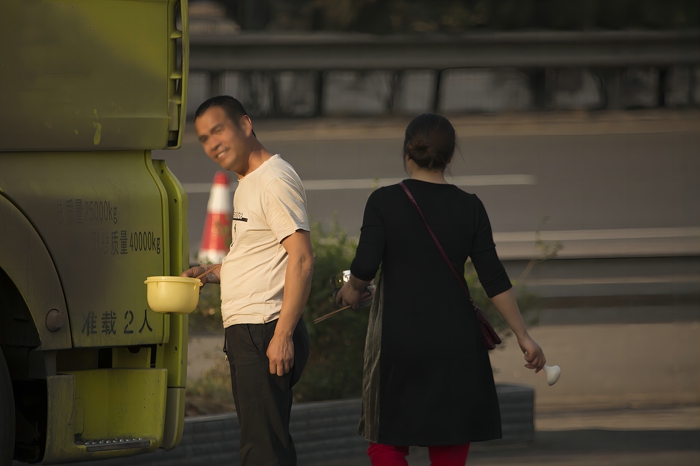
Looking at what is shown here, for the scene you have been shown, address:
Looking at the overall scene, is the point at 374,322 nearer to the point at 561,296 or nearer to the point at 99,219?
the point at 99,219

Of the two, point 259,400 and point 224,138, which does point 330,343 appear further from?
point 224,138

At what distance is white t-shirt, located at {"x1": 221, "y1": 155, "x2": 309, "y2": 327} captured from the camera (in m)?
4.23

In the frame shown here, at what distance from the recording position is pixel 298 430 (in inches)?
245

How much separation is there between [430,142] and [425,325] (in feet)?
2.22

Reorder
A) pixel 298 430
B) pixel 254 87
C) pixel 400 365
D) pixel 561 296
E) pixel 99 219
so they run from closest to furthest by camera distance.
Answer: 1. pixel 400 365
2. pixel 99 219
3. pixel 298 430
4. pixel 561 296
5. pixel 254 87

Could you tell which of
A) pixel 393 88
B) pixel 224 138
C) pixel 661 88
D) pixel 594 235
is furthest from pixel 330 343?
pixel 661 88

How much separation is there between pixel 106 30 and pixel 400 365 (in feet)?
5.98

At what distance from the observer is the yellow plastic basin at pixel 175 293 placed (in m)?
4.44

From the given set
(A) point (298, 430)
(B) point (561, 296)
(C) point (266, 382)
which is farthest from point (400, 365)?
(B) point (561, 296)

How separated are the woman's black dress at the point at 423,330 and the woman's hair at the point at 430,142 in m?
0.09

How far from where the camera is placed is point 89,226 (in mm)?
4516

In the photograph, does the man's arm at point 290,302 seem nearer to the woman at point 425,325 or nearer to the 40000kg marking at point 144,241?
the woman at point 425,325

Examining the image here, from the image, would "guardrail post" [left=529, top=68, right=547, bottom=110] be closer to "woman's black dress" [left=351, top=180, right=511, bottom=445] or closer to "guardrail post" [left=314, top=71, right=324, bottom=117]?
"guardrail post" [left=314, top=71, right=324, bottom=117]

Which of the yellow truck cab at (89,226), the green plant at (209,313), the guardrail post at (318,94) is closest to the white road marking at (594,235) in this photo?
the guardrail post at (318,94)
